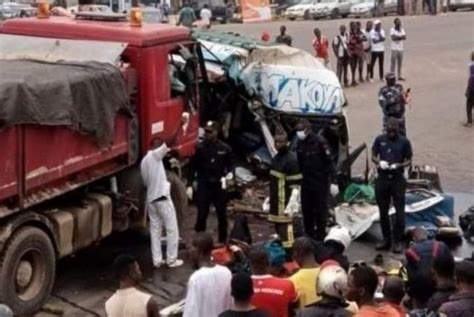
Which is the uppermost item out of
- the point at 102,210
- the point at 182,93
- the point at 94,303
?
the point at 182,93

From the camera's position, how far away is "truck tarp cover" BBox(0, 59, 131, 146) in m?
9.97

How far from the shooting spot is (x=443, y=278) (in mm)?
7234

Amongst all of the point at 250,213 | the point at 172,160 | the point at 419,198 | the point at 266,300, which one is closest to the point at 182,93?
the point at 172,160

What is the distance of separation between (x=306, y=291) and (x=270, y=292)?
1.12 ft

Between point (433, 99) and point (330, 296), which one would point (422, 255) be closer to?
point (330, 296)

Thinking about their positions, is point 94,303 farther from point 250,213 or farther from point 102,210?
point 250,213

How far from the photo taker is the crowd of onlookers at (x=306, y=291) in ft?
21.7

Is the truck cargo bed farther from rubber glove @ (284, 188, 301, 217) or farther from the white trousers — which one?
rubber glove @ (284, 188, 301, 217)

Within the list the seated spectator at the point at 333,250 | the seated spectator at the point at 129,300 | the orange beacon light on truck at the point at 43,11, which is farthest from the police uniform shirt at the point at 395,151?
the seated spectator at the point at 129,300

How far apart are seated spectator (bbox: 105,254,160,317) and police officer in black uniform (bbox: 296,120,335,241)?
552 centimetres

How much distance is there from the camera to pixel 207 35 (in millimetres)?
16578

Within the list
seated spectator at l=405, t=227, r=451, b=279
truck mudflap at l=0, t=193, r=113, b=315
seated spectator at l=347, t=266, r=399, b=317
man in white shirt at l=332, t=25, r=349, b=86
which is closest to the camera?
seated spectator at l=347, t=266, r=399, b=317

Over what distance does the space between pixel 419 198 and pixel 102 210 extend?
417 cm

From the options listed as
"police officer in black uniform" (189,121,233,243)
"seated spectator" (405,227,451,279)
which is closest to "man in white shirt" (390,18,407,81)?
"police officer in black uniform" (189,121,233,243)
